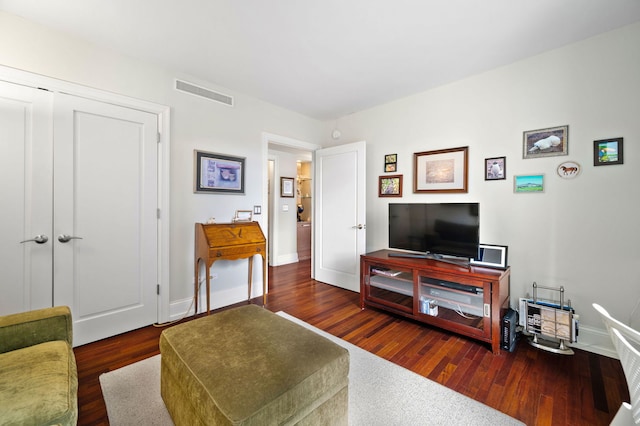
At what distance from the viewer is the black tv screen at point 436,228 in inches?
102

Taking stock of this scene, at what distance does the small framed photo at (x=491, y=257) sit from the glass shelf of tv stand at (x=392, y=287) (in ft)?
2.28

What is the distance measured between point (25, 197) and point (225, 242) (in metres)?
1.59

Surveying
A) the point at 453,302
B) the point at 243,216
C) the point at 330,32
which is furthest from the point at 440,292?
the point at 330,32

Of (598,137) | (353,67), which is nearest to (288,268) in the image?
(353,67)

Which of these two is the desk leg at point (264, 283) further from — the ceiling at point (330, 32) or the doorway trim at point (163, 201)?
the ceiling at point (330, 32)

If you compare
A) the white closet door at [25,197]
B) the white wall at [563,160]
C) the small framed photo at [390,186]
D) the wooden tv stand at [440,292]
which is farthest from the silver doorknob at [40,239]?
the white wall at [563,160]

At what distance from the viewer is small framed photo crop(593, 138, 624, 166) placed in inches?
83.0

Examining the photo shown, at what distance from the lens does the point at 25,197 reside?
2086 millimetres

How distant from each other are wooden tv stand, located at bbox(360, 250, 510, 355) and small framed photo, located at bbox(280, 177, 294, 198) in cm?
289

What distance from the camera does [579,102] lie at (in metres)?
2.28

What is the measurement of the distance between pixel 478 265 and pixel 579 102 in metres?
1.66

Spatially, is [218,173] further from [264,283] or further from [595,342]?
[595,342]

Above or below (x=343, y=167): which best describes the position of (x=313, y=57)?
above

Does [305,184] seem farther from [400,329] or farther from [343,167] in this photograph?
[400,329]
